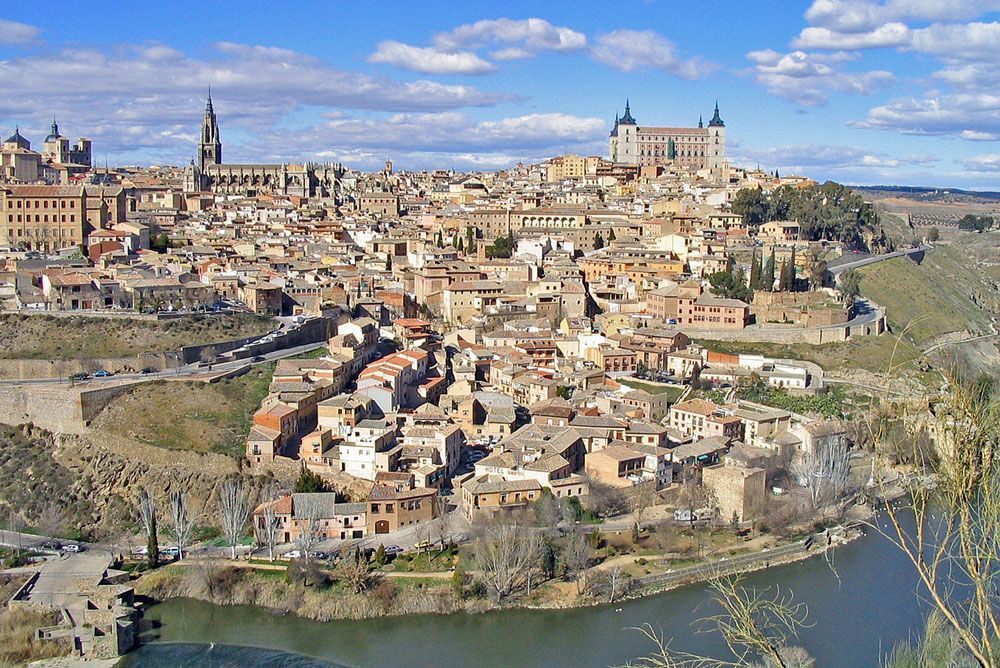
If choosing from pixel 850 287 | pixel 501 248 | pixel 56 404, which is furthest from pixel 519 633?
pixel 501 248

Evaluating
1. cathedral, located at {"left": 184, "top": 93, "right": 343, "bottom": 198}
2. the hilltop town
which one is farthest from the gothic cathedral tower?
the hilltop town

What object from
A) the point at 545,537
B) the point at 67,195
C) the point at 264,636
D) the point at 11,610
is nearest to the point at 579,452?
the point at 545,537

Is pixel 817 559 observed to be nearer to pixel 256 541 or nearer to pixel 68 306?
pixel 256 541

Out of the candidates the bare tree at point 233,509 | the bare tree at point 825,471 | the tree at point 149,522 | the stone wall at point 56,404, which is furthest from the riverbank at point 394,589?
the stone wall at point 56,404

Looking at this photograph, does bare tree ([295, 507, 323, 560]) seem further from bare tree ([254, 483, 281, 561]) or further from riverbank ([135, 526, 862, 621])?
riverbank ([135, 526, 862, 621])

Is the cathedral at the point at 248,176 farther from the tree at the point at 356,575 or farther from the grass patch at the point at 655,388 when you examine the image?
the tree at the point at 356,575

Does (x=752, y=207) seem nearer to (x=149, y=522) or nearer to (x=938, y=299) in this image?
(x=938, y=299)
